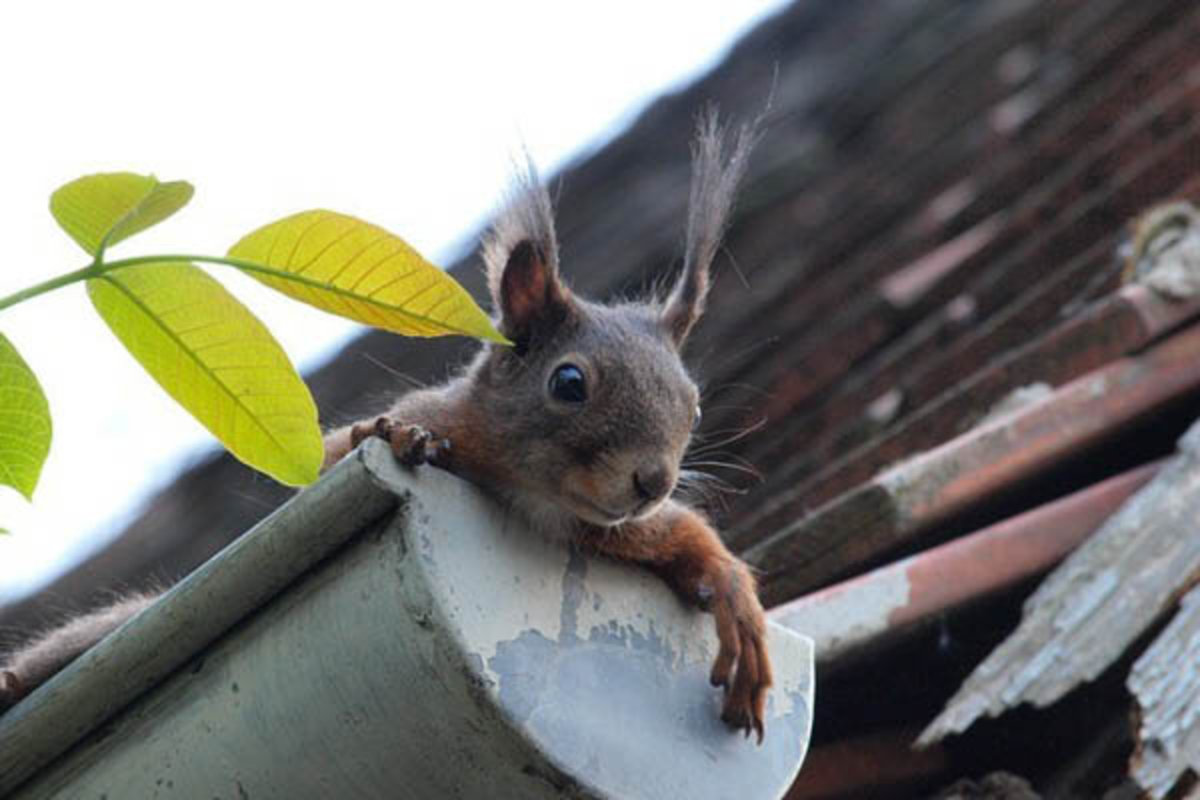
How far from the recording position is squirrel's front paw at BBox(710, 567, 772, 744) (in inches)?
63.6

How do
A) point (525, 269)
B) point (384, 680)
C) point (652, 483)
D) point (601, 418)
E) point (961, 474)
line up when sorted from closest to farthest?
point (384, 680) < point (652, 483) < point (601, 418) < point (525, 269) < point (961, 474)

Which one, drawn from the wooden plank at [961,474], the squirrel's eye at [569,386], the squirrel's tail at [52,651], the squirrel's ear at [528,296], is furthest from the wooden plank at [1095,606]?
the squirrel's tail at [52,651]

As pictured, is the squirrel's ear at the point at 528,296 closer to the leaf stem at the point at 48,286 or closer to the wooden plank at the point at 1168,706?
the wooden plank at the point at 1168,706

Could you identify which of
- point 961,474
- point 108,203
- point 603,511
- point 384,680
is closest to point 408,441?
point 384,680

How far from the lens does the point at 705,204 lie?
2.13 meters

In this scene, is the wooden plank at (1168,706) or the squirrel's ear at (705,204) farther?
the squirrel's ear at (705,204)

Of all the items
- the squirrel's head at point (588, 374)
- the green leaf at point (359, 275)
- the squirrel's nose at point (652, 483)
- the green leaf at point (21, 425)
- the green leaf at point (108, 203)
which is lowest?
the squirrel's nose at point (652, 483)

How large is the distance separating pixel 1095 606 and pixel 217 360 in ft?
4.03

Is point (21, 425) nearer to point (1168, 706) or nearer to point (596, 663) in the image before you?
point (596, 663)

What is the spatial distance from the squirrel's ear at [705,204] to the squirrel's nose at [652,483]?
0.34 m

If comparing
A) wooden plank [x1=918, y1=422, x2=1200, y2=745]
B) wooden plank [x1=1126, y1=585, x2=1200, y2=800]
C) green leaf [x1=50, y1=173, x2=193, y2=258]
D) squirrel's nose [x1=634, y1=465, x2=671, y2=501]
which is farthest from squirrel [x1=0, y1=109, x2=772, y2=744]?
green leaf [x1=50, y1=173, x2=193, y2=258]

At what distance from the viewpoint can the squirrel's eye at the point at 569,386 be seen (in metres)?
2.12

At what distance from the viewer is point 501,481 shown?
2051 mm

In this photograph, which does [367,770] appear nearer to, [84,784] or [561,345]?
[84,784]
